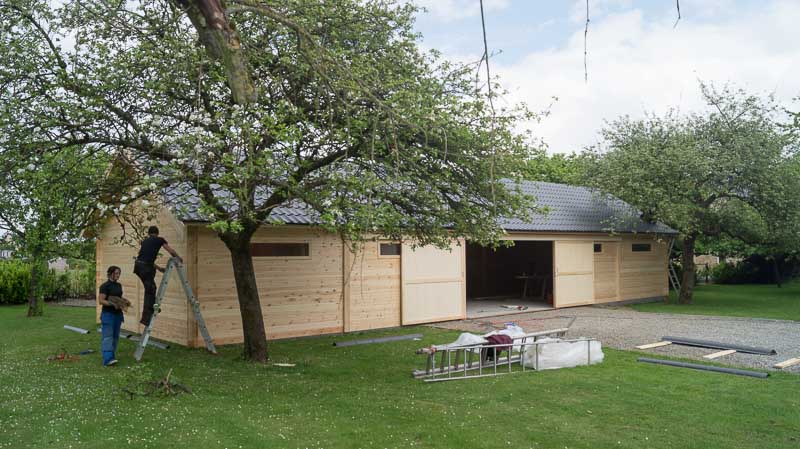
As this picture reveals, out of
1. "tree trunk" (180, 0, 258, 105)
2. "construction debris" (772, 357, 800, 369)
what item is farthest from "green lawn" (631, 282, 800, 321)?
"tree trunk" (180, 0, 258, 105)

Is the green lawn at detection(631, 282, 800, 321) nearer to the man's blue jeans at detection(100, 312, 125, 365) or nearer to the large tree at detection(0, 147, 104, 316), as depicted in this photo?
the man's blue jeans at detection(100, 312, 125, 365)

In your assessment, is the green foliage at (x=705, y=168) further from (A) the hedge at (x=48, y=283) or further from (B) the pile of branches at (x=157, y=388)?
(A) the hedge at (x=48, y=283)

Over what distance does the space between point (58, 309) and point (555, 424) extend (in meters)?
19.0

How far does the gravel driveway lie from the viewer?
1034cm

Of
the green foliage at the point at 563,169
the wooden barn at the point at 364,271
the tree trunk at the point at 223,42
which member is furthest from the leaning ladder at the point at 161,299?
the green foliage at the point at 563,169

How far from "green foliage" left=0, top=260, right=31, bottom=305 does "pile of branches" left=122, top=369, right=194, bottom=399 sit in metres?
17.6

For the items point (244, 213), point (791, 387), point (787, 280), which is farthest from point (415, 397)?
point (787, 280)

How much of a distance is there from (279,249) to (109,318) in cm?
362

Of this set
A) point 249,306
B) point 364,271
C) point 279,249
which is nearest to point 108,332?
point 249,306

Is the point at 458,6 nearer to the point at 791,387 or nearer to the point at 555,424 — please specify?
the point at 555,424

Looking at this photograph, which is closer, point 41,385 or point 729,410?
point 729,410

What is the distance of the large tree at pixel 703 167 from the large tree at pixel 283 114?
10867 mm

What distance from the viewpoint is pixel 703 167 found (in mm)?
17484

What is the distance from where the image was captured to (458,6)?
2.92m
